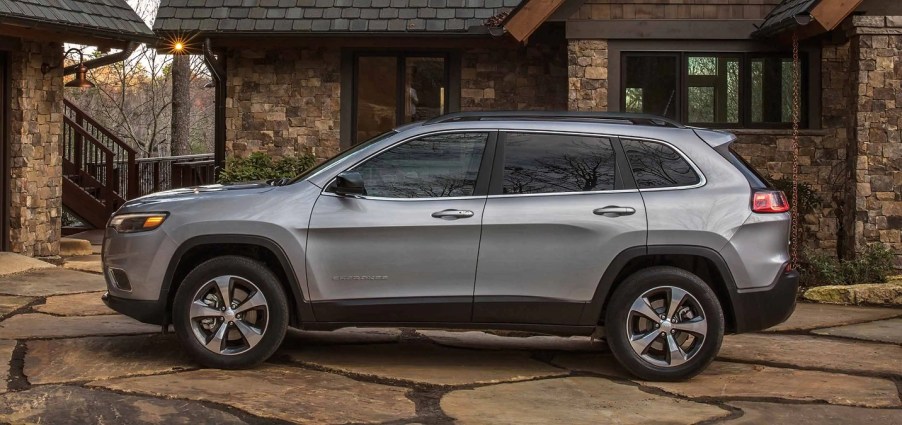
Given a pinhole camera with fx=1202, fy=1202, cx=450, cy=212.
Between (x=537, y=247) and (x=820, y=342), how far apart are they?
299cm

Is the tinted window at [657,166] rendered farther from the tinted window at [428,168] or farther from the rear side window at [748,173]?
the tinted window at [428,168]

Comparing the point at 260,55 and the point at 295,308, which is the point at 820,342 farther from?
the point at 260,55

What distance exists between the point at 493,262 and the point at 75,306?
4557mm

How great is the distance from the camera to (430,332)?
9219mm

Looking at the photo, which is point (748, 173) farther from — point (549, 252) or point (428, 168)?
point (428, 168)

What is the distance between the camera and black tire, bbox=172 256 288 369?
24.0 feet

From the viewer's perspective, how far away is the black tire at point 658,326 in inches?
285

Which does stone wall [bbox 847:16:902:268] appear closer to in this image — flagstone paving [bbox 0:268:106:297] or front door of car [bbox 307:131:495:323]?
front door of car [bbox 307:131:495:323]

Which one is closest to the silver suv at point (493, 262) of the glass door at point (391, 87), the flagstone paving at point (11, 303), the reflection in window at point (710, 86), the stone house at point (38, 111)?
the flagstone paving at point (11, 303)

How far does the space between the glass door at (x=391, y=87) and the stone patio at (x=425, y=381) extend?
292 inches

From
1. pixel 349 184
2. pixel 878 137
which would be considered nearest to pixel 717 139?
pixel 349 184

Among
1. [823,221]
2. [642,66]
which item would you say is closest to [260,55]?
[642,66]

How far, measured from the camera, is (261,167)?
50.8 feet

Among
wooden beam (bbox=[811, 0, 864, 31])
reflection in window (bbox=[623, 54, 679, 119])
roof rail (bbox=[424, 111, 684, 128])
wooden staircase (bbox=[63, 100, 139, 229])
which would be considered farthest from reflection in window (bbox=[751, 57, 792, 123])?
wooden staircase (bbox=[63, 100, 139, 229])
